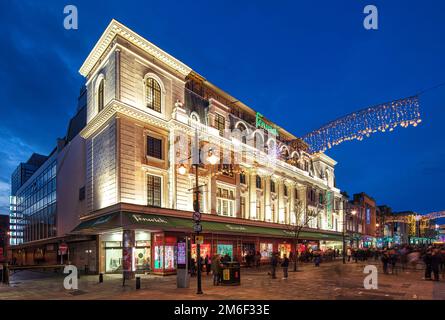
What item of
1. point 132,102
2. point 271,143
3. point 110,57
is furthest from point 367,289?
point 271,143

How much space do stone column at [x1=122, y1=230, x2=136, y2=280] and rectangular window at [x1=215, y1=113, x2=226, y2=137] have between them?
49.2 feet

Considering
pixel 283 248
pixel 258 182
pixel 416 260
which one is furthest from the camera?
pixel 283 248

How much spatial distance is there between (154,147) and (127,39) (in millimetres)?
8735

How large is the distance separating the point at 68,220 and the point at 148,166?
49.1ft

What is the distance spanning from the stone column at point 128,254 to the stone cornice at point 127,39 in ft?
48.5

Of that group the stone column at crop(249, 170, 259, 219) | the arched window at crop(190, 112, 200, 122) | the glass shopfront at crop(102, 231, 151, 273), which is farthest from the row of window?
the stone column at crop(249, 170, 259, 219)

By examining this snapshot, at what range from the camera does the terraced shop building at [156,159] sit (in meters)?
26.8

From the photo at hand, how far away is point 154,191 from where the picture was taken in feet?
94.9

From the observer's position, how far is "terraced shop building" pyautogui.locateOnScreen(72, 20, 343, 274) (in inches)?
1053

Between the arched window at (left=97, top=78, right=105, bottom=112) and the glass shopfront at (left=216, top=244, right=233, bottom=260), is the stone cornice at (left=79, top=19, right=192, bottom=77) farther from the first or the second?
the glass shopfront at (left=216, top=244, right=233, bottom=260)

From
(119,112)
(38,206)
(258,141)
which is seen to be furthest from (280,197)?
(38,206)

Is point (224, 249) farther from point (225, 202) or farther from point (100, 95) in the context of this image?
point (100, 95)

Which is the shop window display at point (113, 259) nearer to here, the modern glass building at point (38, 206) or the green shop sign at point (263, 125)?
the modern glass building at point (38, 206)
